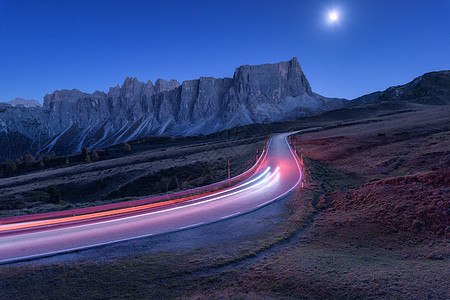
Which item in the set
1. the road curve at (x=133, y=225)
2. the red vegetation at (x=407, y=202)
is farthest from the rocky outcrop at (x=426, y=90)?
the road curve at (x=133, y=225)

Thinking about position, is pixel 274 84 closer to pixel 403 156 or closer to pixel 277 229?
pixel 403 156

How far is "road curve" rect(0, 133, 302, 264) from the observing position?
8203 millimetres

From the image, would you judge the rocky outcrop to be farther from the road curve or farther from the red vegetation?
the road curve

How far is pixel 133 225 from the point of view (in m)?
10.2

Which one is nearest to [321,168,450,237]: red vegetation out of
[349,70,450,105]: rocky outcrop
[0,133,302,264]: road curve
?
[0,133,302,264]: road curve

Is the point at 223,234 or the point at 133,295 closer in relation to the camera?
the point at 133,295

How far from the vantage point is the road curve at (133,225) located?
8203mm

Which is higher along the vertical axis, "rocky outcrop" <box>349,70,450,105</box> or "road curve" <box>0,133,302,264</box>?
"rocky outcrop" <box>349,70,450,105</box>

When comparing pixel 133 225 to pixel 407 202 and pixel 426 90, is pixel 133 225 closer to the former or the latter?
pixel 407 202

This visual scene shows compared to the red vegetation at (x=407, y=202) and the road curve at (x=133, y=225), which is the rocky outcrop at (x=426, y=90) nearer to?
the red vegetation at (x=407, y=202)

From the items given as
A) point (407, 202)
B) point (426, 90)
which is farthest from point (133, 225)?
point (426, 90)

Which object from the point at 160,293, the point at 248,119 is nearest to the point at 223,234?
the point at 160,293

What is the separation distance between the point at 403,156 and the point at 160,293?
25677mm

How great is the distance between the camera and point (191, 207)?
12969 mm
